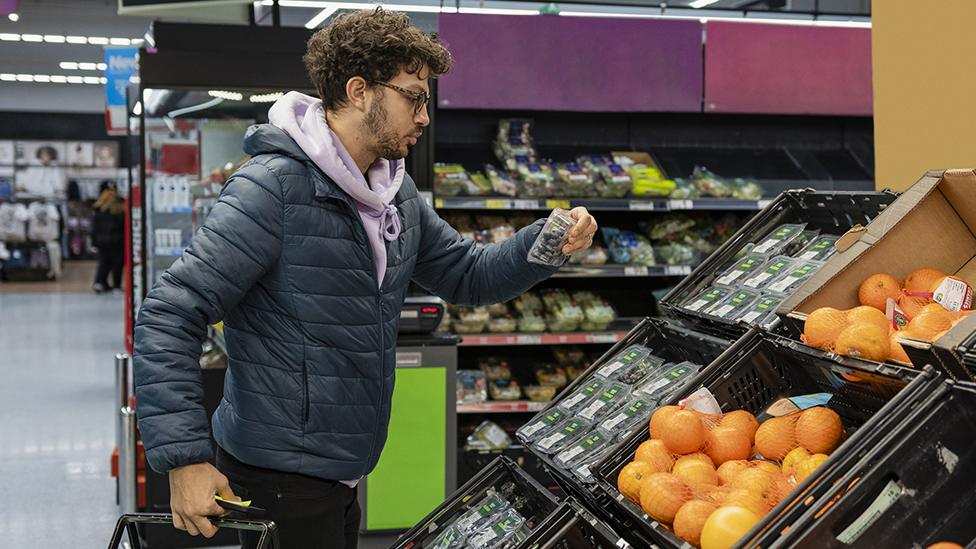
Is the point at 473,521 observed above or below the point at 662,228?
below

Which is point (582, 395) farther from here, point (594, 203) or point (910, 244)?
point (594, 203)

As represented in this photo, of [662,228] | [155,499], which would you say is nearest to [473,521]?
[155,499]

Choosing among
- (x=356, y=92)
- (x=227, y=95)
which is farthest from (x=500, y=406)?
(x=356, y=92)

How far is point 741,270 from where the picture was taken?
7.68ft

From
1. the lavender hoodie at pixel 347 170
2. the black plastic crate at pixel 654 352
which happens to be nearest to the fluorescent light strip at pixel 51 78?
the lavender hoodie at pixel 347 170

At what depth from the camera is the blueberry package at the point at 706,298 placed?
2.30 m

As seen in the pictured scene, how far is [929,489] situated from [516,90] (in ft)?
14.4

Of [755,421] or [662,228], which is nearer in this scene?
[755,421]

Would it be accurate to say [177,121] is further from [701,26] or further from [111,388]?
[111,388]

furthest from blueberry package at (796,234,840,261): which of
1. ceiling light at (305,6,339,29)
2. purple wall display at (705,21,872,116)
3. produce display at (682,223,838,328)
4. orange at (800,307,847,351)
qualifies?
ceiling light at (305,6,339,29)

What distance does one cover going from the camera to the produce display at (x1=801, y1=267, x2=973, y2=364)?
5.45ft

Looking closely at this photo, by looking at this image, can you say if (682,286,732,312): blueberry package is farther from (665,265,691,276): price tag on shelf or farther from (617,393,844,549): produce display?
(665,265,691,276): price tag on shelf

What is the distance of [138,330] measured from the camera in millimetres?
1936

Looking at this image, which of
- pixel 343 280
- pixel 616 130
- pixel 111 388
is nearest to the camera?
pixel 343 280
